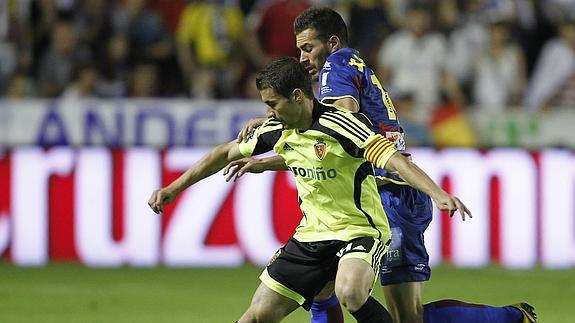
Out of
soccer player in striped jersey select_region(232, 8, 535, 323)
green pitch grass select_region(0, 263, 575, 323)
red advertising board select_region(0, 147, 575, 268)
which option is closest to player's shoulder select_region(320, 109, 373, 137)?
soccer player in striped jersey select_region(232, 8, 535, 323)

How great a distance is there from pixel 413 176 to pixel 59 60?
28.5 feet

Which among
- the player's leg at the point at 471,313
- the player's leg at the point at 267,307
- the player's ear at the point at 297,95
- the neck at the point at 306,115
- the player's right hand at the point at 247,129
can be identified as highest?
the player's ear at the point at 297,95

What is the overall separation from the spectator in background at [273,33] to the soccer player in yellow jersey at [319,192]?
7663 mm

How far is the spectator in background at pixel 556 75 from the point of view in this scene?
48.6 ft

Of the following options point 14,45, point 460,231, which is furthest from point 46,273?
point 460,231

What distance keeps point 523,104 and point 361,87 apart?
8.27m

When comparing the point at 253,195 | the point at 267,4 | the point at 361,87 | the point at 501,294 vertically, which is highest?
the point at 267,4

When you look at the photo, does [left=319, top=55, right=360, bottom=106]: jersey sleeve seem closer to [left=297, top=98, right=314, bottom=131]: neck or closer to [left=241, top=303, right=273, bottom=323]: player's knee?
[left=297, top=98, right=314, bottom=131]: neck

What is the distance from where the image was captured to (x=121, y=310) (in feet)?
32.6

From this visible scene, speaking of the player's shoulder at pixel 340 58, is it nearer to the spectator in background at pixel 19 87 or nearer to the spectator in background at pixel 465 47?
the spectator in background at pixel 19 87

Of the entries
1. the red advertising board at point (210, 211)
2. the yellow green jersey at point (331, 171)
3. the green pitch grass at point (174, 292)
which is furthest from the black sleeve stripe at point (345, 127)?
the red advertising board at point (210, 211)

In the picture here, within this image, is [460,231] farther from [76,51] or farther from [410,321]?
[410,321]

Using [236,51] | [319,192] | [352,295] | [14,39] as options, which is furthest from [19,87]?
[352,295]

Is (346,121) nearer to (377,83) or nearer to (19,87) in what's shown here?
(377,83)
